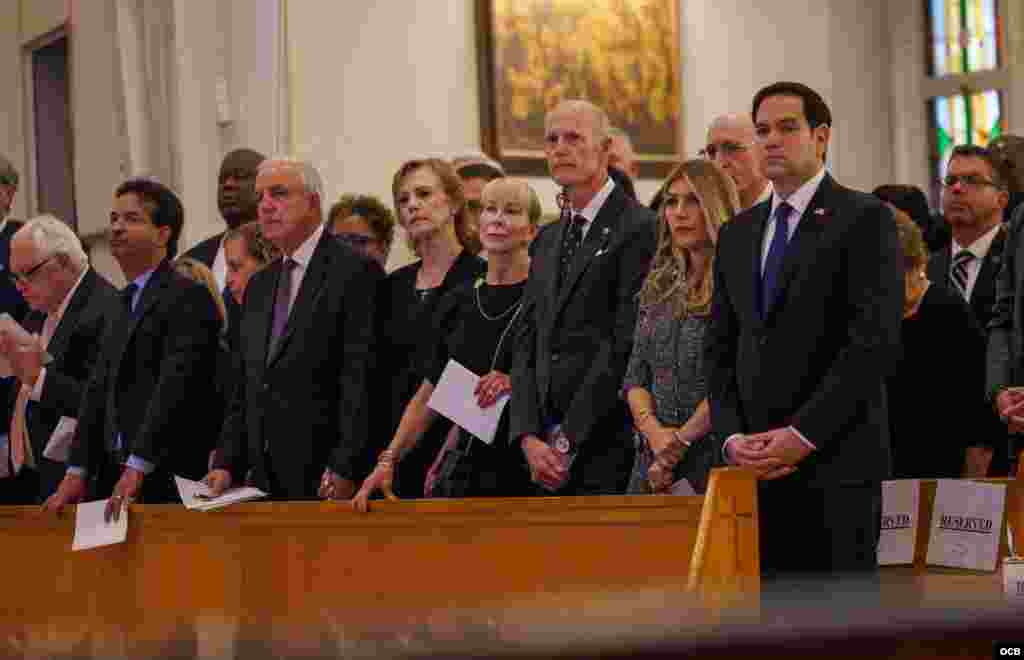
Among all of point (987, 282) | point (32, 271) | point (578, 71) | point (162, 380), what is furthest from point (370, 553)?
point (578, 71)

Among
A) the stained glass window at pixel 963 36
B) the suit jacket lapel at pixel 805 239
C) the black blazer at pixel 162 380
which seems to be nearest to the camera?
the suit jacket lapel at pixel 805 239

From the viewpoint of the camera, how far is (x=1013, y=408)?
4.81 m

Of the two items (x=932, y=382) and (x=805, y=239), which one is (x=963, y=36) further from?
(x=805, y=239)

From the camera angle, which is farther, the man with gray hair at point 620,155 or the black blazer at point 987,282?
the man with gray hair at point 620,155

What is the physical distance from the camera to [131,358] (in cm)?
608

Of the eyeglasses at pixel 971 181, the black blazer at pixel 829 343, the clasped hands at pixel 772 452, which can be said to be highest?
the eyeglasses at pixel 971 181

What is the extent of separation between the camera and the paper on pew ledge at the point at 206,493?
532 centimetres

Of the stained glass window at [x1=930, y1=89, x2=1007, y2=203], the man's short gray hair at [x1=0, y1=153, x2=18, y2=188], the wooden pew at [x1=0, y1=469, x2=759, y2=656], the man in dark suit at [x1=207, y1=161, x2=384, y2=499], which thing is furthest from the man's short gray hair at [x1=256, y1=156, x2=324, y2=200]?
the stained glass window at [x1=930, y1=89, x2=1007, y2=203]

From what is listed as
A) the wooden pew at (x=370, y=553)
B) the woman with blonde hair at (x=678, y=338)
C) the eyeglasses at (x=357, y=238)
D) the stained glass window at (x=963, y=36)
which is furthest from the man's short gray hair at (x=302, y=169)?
the stained glass window at (x=963, y=36)

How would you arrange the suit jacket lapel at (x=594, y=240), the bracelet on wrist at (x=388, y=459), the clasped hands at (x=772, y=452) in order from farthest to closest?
the bracelet on wrist at (x=388, y=459) < the suit jacket lapel at (x=594, y=240) < the clasped hands at (x=772, y=452)

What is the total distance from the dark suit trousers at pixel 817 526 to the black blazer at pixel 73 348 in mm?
3319

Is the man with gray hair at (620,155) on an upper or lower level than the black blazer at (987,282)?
upper

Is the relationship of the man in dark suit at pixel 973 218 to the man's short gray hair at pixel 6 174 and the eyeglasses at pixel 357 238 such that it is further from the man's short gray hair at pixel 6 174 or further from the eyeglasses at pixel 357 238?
the man's short gray hair at pixel 6 174

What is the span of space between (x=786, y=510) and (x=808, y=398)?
0.95 feet
